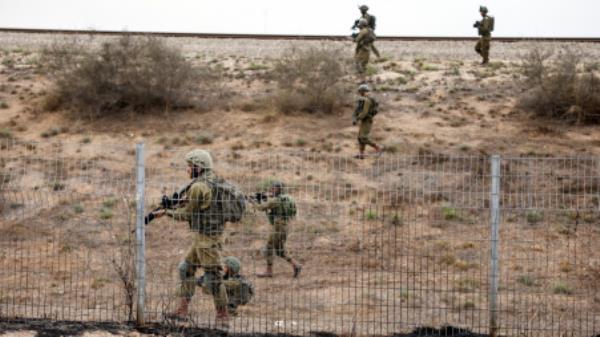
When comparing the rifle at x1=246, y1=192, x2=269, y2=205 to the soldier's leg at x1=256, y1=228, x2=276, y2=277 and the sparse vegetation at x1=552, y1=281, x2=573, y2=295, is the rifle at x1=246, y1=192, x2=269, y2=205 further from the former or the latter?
the sparse vegetation at x1=552, y1=281, x2=573, y2=295

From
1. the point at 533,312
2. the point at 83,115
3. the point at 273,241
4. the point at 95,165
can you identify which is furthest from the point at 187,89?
the point at 533,312

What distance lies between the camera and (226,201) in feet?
27.8

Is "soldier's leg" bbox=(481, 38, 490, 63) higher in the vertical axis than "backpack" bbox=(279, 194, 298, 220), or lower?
higher

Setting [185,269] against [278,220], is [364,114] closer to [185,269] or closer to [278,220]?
[278,220]

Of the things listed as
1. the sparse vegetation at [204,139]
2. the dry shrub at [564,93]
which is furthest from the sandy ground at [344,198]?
the dry shrub at [564,93]

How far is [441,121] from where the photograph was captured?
879 inches

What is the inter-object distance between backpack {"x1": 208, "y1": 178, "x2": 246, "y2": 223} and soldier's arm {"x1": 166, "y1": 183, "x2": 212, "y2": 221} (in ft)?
0.33

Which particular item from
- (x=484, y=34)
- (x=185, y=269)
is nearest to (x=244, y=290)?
(x=185, y=269)

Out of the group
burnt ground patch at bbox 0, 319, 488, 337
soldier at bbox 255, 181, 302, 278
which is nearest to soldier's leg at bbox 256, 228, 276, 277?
soldier at bbox 255, 181, 302, 278

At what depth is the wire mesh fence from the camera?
9.38 m

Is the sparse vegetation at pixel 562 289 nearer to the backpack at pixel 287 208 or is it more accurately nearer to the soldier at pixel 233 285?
the backpack at pixel 287 208

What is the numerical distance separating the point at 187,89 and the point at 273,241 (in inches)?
520

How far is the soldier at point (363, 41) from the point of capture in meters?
24.2

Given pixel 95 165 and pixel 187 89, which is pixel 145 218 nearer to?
pixel 95 165
